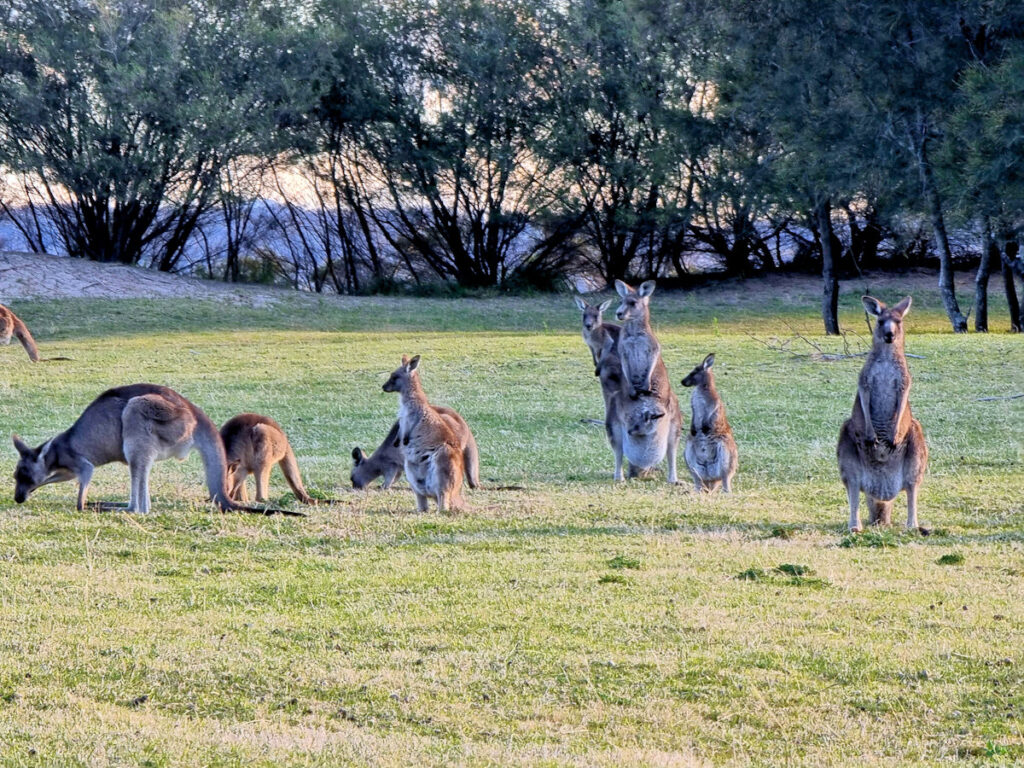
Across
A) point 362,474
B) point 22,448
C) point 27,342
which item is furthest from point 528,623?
point 27,342

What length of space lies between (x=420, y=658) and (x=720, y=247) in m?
33.6

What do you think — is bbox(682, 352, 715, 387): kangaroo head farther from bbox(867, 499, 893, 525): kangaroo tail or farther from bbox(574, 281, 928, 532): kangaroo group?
bbox(867, 499, 893, 525): kangaroo tail

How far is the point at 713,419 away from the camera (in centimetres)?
1080

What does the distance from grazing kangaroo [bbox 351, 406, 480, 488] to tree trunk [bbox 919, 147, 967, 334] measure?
1822 centimetres

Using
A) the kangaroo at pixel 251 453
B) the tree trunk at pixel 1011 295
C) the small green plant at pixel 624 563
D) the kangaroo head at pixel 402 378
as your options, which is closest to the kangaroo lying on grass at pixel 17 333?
the kangaroo at pixel 251 453

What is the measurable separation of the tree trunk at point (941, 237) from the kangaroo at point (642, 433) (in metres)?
16.5

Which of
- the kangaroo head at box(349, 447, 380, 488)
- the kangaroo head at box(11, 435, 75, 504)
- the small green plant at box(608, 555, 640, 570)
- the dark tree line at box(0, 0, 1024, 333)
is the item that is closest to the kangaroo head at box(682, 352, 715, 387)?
the kangaroo head at box(349, 447, 380, 488)

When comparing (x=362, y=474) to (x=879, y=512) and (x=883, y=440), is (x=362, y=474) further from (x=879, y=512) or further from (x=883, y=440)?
(x=883, y=440)

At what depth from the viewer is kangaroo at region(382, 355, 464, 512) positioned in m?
9.28

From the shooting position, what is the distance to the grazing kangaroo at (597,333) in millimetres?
13438

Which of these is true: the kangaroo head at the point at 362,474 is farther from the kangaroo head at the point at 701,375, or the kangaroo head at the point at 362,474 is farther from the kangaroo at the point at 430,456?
the kangaroo head at the point at 701,375

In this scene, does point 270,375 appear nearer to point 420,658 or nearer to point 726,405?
point 726,405

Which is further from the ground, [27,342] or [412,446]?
[27,342]

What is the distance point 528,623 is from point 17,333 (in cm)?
1676
